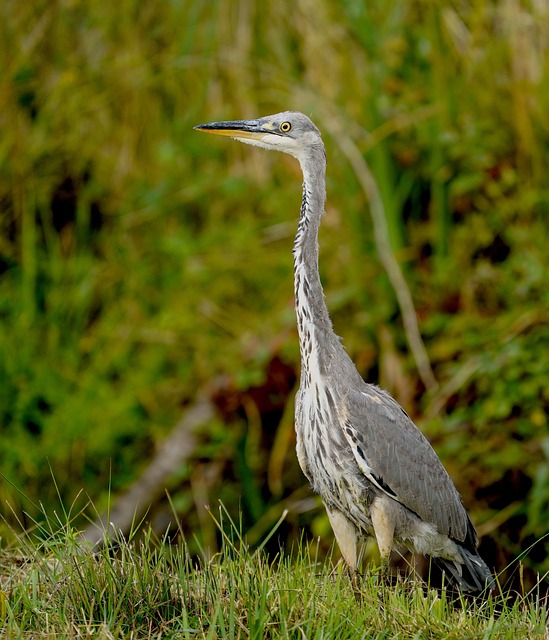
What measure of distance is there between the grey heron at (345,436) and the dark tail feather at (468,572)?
0.05 metres

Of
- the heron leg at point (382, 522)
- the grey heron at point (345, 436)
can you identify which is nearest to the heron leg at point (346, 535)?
the grey heron at point (345, 436)

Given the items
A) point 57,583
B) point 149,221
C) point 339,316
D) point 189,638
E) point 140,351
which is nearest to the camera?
point 189,638

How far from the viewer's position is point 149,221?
7582 millimetres

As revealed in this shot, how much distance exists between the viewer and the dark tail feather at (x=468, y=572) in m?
4.46

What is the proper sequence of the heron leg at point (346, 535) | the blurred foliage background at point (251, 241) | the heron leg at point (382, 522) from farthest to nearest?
the blurred foliage background at point (251, 241) < the heron leg at point (346, 535) < the heron leg at point (382, 522)

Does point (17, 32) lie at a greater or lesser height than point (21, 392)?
greater

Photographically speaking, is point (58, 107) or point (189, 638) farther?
point (58, 107)

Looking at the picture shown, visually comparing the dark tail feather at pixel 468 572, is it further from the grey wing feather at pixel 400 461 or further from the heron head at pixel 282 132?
the heron head at pixel 282 132

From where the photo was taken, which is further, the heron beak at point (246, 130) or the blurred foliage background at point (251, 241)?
the blurred foliage background at point (251, 241)

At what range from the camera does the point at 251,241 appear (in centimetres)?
711

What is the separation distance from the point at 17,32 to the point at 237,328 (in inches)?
108

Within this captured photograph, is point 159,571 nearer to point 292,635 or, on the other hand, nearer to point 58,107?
point 292,635

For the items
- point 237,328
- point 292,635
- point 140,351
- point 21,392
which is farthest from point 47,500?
point 292,635

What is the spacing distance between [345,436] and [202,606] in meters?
1.15
